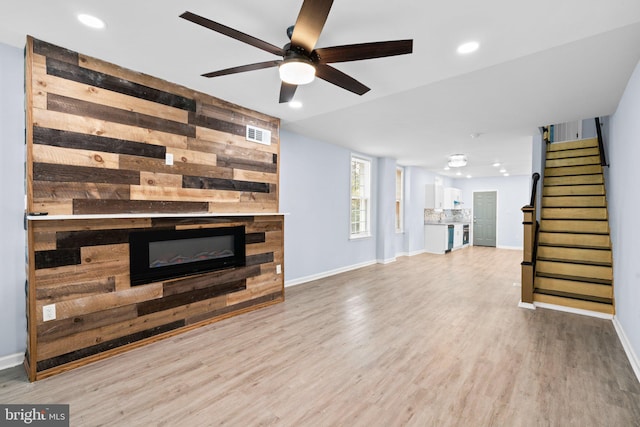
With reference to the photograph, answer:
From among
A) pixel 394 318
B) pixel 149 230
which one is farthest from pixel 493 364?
pixel 149 230

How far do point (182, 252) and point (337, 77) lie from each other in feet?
7.70

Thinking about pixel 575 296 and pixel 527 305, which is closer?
pixel 575 296

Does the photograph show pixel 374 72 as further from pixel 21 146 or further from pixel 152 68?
pixel 21 146

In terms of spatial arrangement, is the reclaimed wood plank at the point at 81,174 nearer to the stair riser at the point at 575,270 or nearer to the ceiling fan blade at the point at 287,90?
the ceiling fan blade at the point at 287,90

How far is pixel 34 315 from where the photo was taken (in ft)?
7.49

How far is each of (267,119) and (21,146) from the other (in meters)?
2.53

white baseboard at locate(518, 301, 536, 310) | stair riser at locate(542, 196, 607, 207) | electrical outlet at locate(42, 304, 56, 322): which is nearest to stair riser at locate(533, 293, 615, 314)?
white baseboard at locate(518, 301, 536, 310)

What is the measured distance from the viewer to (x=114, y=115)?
2.77 metres

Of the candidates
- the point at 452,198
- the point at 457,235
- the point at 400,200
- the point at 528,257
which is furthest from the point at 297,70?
the point at 452,198

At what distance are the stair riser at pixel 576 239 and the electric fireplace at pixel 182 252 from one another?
465 centimetres

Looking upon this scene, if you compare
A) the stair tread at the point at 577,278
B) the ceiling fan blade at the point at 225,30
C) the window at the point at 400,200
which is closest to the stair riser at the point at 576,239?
the stair tread at the point at 577,278

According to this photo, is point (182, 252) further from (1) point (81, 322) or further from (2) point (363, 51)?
(2) point (363, 51)

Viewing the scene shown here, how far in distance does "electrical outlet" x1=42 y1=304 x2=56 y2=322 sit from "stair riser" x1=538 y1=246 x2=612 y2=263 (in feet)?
19.4

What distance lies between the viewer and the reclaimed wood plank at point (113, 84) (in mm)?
2486
